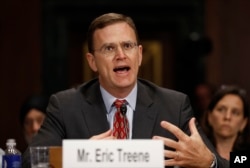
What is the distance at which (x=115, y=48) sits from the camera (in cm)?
342

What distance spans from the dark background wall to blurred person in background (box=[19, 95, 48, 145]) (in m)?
2.19

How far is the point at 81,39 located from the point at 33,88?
965 mm

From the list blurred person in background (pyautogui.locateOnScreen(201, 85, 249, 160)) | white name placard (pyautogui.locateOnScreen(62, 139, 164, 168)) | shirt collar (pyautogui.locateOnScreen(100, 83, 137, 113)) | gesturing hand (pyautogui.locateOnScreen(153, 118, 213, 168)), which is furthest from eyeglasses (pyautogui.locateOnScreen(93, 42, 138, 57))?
blurred person in background (pyautogui.locateOnScreen(201, 85, 249, 160))

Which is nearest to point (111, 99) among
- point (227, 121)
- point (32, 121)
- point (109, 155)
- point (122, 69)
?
point (122, 69)

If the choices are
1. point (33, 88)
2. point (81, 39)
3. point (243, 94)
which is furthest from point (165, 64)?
point (243, 94)

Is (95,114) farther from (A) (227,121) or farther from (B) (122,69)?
(A) (227,121)

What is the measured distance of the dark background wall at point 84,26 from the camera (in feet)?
24.9

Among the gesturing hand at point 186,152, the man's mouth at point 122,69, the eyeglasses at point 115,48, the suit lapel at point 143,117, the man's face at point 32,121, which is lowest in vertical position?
the man's face at point 32,121

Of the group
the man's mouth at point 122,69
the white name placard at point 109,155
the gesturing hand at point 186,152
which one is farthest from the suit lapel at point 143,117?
the white name placard at point 109,155

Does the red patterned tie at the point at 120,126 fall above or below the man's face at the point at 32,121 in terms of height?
above

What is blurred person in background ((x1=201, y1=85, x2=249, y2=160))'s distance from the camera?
15.5 ft

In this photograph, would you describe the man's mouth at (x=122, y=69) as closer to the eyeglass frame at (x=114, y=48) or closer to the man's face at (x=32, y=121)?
the eyeglass frame at (x=114, y=48)

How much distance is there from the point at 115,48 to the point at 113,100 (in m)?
0.29

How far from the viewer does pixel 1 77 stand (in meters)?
7.60
